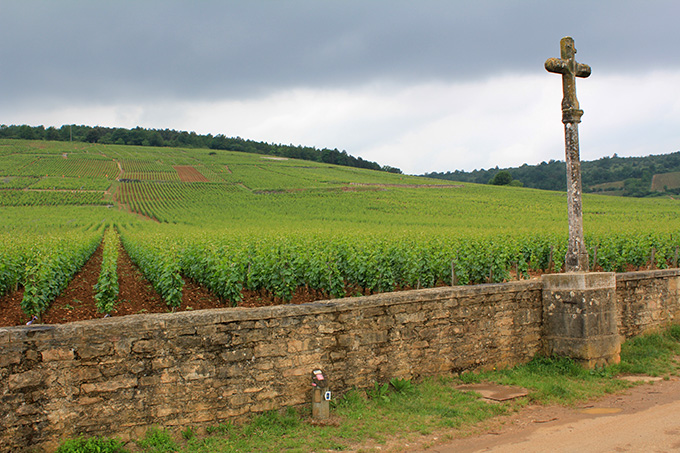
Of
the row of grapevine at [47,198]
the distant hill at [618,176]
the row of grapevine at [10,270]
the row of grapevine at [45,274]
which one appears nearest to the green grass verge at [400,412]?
the row of grapevine at [45,274]

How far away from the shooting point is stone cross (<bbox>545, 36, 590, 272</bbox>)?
8.00 m

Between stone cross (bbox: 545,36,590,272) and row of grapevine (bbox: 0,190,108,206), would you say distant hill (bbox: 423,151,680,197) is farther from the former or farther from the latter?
stone cross (bbox: 545,36,590,272)

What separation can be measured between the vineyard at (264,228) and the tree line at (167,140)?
812 inches

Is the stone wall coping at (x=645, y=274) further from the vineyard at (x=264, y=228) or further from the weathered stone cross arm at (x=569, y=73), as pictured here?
the vineyard at (x=264, y=228)

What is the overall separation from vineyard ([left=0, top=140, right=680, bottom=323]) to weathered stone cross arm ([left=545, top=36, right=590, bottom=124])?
15.5 ft

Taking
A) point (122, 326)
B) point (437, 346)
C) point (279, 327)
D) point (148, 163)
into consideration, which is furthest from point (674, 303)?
point (148, 163)

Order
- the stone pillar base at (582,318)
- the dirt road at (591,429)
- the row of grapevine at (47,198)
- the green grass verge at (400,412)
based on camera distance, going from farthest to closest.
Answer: the row of grapevine at (47,198) → the stone pillar base at (582,318) → the dirt road at (591,429) → the green grass verge at (400,412)

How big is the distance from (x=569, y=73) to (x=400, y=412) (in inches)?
236

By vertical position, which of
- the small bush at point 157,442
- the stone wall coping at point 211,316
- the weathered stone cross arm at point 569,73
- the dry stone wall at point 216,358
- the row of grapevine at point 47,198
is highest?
the weathered stone cross arm at point 569,73

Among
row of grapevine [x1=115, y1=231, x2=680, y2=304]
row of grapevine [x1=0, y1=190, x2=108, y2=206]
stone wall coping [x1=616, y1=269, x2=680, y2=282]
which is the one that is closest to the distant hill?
row of grapevine [x1=0, y1=190, x2=108, y2=206]

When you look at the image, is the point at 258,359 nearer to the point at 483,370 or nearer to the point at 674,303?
the point at 483,370

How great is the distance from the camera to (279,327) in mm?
5562

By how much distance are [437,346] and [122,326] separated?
3971 millimetres

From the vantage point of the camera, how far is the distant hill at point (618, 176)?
94000 mm
